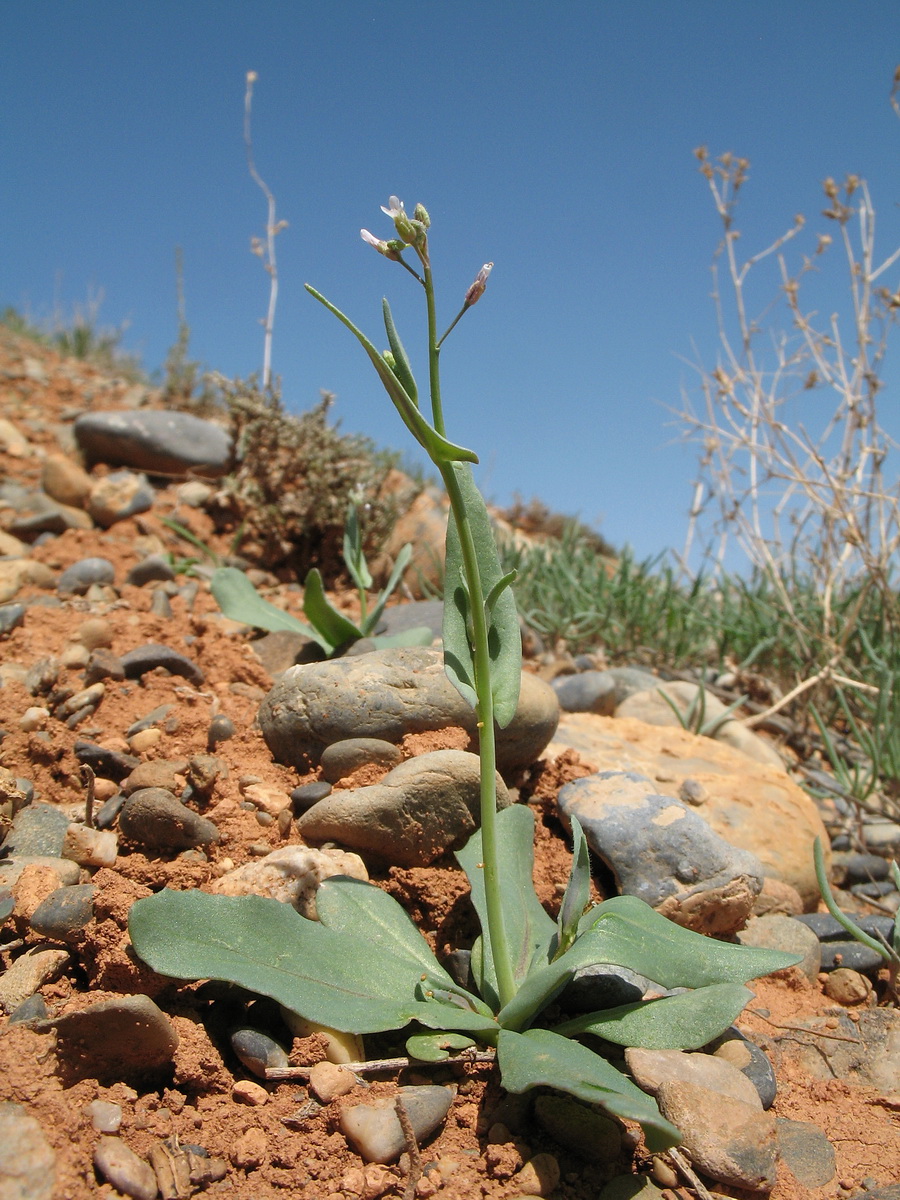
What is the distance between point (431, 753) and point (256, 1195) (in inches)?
40.9

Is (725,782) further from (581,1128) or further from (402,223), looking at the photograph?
(402,223)

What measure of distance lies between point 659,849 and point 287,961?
1062 mm

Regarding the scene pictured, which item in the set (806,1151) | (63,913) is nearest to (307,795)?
(63,913)

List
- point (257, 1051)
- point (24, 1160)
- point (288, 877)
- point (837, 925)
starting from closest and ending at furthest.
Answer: point (24, 1160)
point (257, 1051)
point (288, 877)
point (837, 925)

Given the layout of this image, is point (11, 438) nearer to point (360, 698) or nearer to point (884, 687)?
point (360, 698)

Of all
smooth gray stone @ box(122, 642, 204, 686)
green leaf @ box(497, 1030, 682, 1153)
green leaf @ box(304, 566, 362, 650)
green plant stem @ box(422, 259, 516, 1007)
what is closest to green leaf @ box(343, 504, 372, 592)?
green leaf @ box(304, 566, 362, 650)

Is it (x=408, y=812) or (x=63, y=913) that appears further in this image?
(x=408, y=812)

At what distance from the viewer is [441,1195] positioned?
4.43 ft

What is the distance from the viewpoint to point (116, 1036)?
1437 millimetres

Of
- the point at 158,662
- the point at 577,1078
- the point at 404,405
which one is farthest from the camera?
the point at 158,662

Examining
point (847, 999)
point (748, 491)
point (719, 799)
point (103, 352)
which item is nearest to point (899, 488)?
point (748, 491)

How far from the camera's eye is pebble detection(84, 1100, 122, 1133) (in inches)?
52.7

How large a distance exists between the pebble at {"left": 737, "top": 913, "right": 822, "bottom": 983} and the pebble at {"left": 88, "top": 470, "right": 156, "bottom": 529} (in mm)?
3621

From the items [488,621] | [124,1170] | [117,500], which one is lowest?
[124,1170]
